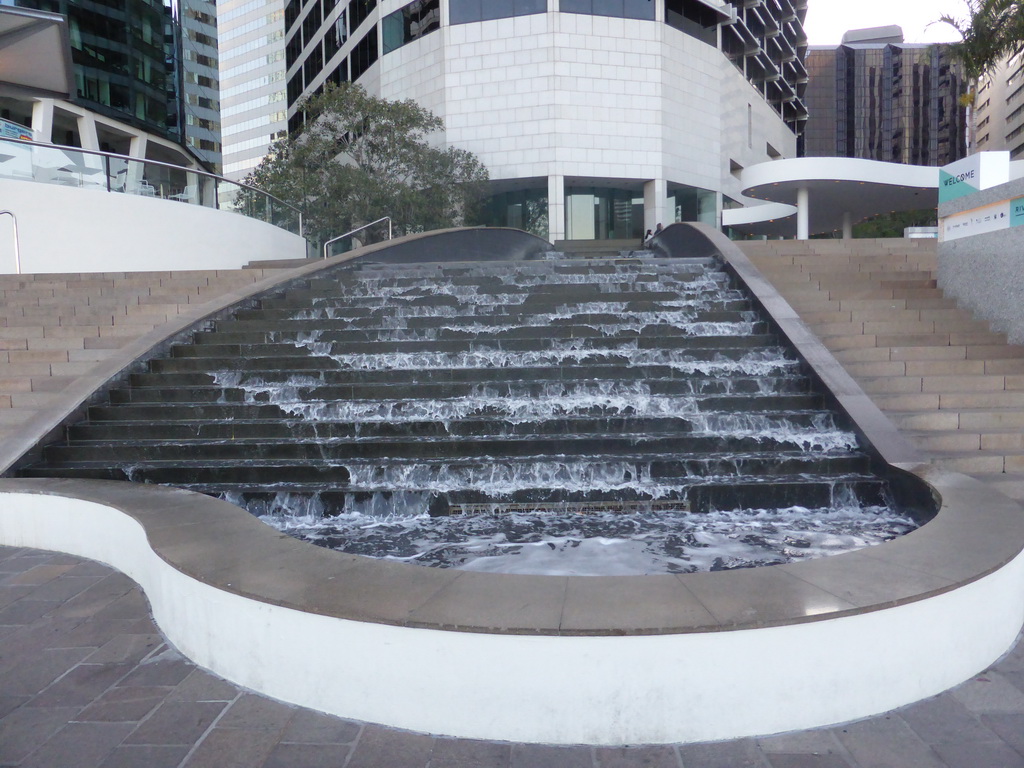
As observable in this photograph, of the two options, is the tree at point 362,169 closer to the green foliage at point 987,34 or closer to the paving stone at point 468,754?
the green foliage at point 987,34

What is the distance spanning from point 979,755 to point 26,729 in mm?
3564

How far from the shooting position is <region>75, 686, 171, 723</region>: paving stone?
113 inches

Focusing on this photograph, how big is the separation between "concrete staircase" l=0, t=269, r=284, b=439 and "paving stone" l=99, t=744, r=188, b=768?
5.73m

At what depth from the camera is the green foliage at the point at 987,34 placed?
1886 cm

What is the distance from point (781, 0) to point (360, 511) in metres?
50.6

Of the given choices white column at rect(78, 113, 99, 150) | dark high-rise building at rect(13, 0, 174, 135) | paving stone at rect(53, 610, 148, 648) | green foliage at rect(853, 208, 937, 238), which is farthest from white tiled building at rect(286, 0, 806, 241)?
paving stone at rect(53, 610, 148, 648)

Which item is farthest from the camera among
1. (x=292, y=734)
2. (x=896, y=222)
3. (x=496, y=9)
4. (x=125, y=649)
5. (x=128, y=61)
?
(x=896, y=222)

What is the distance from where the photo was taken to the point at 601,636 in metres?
→ 2.62

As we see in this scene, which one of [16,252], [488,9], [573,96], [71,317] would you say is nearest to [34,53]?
[16,252]

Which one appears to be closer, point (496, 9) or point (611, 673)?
point (611, 673)

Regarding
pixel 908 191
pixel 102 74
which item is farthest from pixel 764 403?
pixel 102 74

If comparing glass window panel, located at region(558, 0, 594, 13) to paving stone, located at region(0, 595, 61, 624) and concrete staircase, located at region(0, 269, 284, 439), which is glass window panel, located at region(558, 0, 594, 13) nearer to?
concrete staircase, located at region(0, 269, 284, 439)

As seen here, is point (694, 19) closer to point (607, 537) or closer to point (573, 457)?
point (573, 457)

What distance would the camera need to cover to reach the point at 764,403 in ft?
23.3
